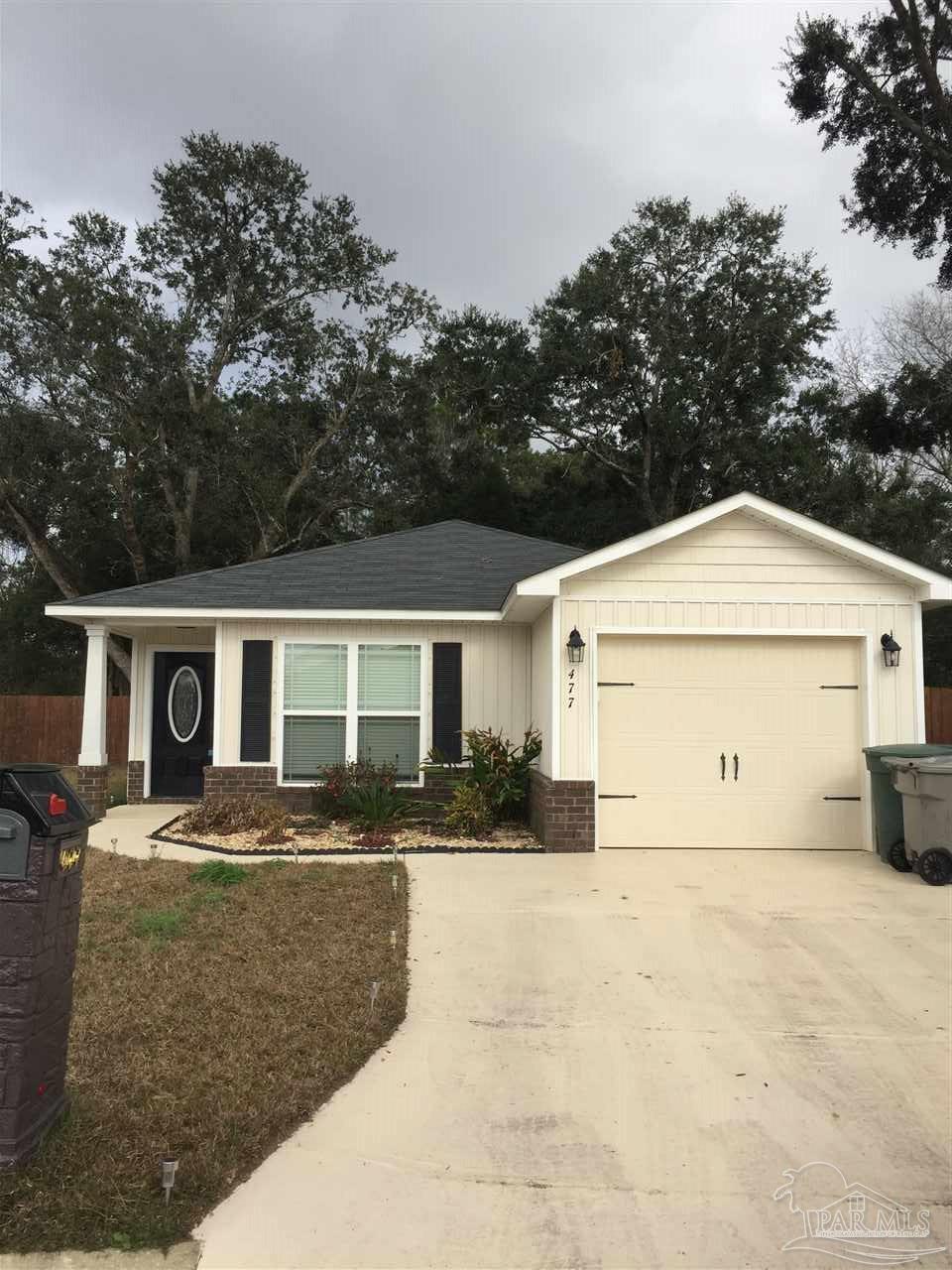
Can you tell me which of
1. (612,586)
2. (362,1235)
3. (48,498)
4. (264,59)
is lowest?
(362,1235)

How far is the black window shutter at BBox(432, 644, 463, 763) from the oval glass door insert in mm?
3785

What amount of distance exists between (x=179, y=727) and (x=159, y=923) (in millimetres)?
6950

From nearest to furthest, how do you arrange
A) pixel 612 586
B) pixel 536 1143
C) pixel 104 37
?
1. pixel 536 1143
2. pixel 612 586
3. pixel 104 37

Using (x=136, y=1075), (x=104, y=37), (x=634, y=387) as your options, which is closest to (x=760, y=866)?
(x=136, y=1075)

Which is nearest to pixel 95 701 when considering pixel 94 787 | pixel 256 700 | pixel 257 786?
pixel 94 787

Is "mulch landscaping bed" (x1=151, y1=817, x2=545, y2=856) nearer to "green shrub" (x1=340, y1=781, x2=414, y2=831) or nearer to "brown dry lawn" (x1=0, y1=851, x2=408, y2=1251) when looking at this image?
"green shrub" (x1=340, y1=781, x2=414, y2=831)

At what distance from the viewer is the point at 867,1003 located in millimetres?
4797

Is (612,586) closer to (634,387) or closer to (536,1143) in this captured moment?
(536,1143)

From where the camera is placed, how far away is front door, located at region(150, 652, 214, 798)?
12.5 m

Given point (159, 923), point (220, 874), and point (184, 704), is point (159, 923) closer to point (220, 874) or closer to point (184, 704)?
point (220, 874)

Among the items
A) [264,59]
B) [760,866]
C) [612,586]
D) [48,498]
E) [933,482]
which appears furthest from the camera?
[933,482]

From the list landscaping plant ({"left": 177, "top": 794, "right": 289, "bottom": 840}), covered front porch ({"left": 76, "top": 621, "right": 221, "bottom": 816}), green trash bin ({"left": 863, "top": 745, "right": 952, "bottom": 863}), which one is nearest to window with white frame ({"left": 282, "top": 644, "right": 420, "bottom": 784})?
landscaping plant ({"left": 177, "top": 794, "right": 289, "bottom": 840})

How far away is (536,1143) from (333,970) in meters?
2.05

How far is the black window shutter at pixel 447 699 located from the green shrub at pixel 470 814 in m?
0.95
